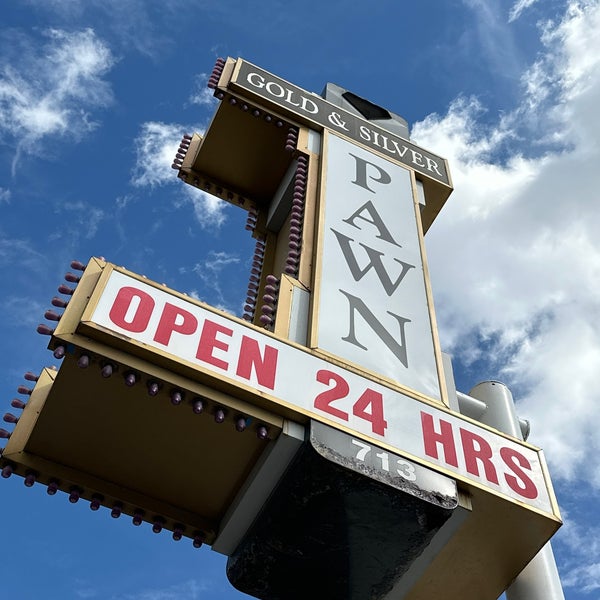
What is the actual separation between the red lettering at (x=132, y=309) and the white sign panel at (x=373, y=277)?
2.01 meters

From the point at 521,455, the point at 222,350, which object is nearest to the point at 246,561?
the point at 222,350

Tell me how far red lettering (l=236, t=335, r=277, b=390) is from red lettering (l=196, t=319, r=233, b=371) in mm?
168

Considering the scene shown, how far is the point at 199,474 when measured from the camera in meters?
7.49

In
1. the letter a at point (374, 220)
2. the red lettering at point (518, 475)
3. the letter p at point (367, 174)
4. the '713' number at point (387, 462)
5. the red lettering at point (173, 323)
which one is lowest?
the '713' number at point (387, 462)

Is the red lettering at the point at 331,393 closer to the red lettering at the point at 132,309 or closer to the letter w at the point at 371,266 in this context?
the red lettering at the point at 132,309

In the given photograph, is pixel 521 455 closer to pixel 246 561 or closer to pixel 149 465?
pixel 246 561

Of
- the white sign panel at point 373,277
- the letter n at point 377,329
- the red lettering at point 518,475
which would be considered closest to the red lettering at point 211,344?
the white sign panel at point 373,277

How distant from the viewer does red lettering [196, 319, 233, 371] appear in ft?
22.6

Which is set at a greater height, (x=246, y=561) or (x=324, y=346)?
(x=324, y=346)

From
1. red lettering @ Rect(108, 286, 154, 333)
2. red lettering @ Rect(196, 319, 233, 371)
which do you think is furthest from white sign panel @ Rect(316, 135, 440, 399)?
red lettering @ Rect(108, 286, 154, 333)

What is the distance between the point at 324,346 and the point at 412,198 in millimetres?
4984

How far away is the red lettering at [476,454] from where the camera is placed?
753cm

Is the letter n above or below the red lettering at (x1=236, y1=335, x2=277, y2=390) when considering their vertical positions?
above

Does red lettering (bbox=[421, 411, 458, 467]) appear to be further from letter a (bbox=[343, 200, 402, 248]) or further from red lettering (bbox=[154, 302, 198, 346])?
letter a (bbox=[343, 200, 402, 248])
